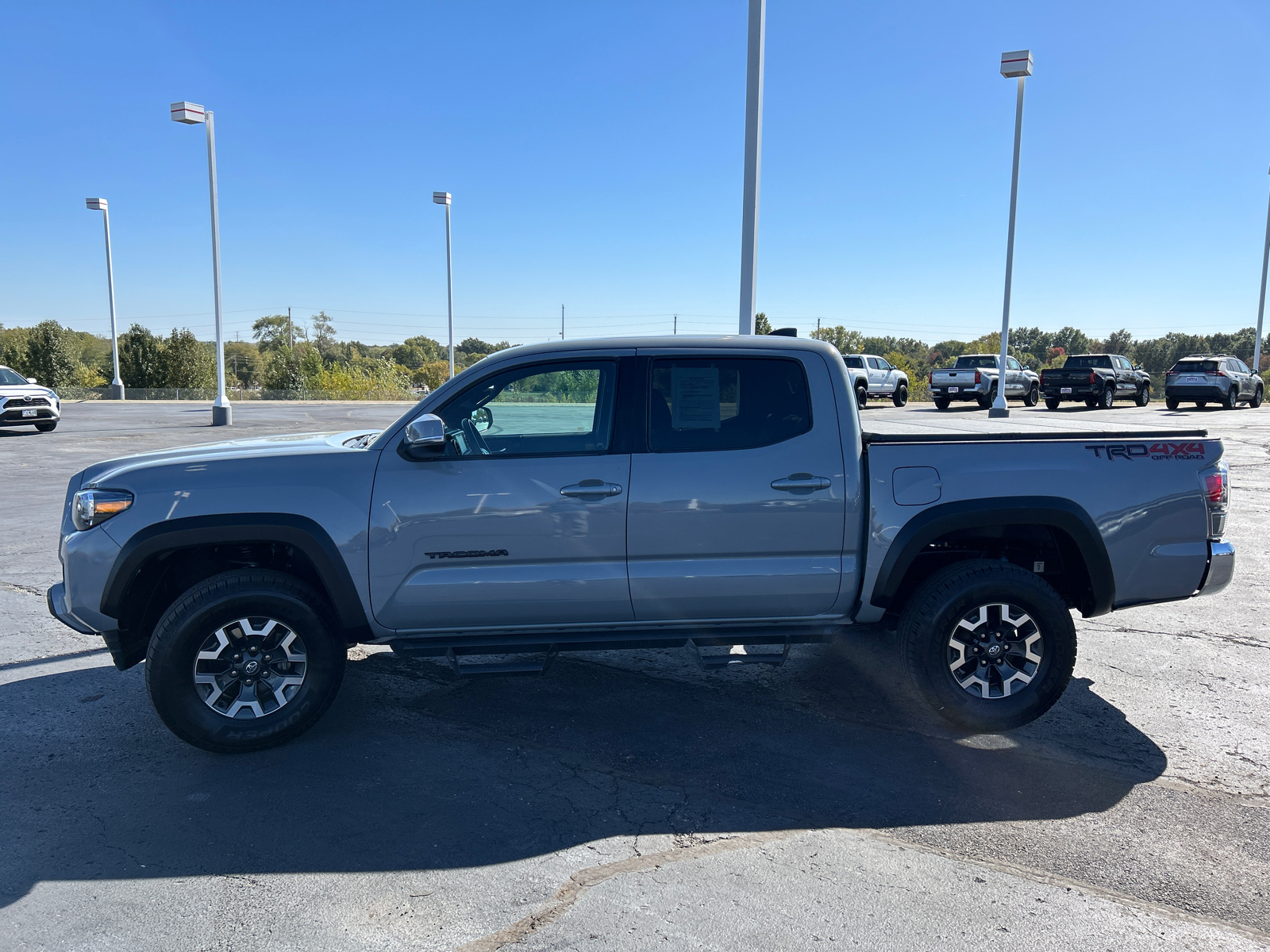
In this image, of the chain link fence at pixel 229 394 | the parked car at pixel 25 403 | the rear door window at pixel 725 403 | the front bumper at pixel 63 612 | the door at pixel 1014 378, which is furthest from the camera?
the chain link fence at pixel 229 394

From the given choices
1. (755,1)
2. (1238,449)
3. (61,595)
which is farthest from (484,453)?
(1238,449)

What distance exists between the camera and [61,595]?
4.08 meters

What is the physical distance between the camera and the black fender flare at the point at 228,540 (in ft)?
12.8

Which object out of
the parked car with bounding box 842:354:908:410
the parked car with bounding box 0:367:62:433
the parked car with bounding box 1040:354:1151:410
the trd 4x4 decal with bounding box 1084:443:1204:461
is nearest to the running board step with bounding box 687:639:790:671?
the trd 4x4 decal with bounding box 1084:443:1204:461

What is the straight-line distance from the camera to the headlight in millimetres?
3939

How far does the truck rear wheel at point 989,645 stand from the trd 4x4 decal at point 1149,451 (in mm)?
713

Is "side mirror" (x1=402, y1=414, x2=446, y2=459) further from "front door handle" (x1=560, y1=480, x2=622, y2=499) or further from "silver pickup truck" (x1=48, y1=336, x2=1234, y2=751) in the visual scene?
"front door handle" (x1=560, y1=480, x2=622, y2=499)

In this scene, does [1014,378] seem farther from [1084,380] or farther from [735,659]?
[735,659]

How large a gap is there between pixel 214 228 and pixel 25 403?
6.37 meters

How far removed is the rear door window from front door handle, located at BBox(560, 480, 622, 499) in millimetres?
285

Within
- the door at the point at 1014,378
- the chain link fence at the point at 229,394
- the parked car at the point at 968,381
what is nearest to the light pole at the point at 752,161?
the parked car at the point at 968,381

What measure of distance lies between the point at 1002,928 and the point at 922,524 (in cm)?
187

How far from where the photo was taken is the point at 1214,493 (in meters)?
4.33

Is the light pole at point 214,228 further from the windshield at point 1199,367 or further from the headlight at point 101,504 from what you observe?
the windshield at point 1199,367
